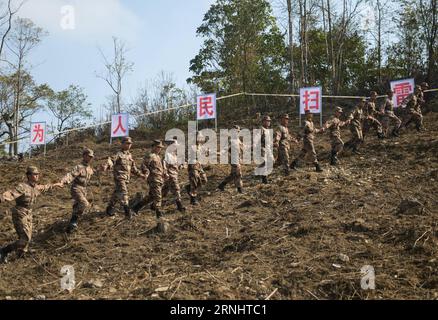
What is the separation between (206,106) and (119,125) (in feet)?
10.6

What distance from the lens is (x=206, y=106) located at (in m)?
17.4

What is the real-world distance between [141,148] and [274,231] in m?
11.2

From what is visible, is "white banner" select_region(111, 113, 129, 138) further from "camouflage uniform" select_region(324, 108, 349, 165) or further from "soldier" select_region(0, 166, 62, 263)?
"soldier" select_region(0, 166, 62, 263)

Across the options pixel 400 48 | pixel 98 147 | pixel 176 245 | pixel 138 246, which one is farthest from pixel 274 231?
pixel 400 48

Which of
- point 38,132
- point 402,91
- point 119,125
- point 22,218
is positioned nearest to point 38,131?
point 38,132

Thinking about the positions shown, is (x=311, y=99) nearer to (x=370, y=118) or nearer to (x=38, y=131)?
(x=370, y=118)

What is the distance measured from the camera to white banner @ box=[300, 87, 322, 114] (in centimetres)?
1717

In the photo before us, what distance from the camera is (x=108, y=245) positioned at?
8812 millimetres

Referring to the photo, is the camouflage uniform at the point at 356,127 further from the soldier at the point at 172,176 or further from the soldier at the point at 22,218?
the soldier at the point at 22,218

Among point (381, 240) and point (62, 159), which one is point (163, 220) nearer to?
point (381, 240)

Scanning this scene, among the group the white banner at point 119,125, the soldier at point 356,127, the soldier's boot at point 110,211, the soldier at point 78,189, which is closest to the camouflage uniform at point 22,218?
the soldier at point 78,189

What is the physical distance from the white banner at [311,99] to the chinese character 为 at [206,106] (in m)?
3.30

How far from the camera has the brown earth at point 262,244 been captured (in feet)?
21.6

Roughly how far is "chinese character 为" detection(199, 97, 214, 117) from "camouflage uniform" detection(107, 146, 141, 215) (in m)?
7.38
